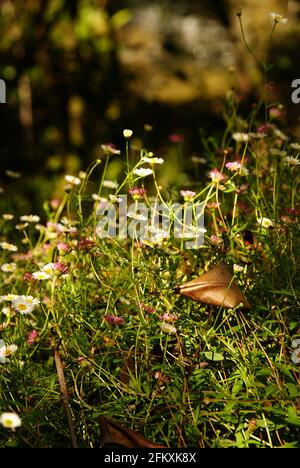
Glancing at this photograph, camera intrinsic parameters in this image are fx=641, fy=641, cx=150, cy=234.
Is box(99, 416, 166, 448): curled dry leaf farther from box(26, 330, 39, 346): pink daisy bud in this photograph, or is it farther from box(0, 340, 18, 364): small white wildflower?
box(26, 330, 39, 346): pink daisy bud

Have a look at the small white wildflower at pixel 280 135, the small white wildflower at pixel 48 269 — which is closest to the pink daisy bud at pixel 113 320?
the small white wildflower at pixel 48 269

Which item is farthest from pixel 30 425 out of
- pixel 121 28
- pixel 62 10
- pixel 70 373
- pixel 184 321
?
pixel 121 28

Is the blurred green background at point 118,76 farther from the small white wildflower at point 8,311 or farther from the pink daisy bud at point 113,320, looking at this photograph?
the pink daisy bud at point 113,320

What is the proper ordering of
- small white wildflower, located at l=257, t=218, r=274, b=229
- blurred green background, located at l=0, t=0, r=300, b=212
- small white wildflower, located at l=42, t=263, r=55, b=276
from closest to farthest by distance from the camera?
small white wildflower, located at l=42, t=263, r=55, b=276
small white wildflower, located at l=257, t=218, r=274, b=229
blurred green background, located at l=0, t=0, r=300, b=212

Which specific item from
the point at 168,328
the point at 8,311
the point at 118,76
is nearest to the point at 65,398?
the point at 168,328

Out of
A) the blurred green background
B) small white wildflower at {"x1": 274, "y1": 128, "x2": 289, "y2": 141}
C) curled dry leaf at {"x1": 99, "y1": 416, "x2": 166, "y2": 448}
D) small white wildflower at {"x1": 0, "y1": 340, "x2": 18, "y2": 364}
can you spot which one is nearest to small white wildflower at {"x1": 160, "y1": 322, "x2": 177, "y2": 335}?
curled dry leaf at {"x1": 99, "y1": 416, "x2": 166, "y2": 448}

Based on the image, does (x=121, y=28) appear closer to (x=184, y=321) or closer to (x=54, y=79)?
(x=54, y=79)

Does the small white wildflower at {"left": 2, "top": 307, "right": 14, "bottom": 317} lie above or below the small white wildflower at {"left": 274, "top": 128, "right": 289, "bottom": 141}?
below

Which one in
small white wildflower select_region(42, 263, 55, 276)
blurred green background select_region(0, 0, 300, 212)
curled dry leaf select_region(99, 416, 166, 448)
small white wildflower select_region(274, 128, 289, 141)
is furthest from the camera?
blurred green background select_region(0, 0, 300, 212)
